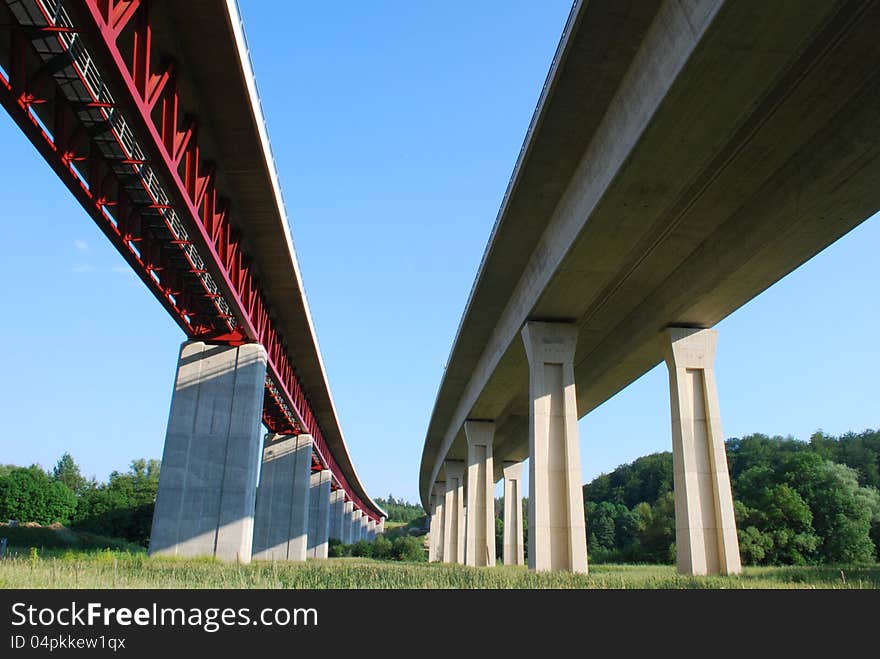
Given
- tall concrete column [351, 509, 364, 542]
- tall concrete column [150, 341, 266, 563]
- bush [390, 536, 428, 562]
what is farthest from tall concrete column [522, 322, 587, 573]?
tall concrete column [351, 509, 364, 542]

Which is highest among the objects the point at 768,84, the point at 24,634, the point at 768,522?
the point at 768,84

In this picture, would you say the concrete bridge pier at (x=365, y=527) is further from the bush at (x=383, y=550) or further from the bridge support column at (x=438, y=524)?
the bush at (x=383, y=550)

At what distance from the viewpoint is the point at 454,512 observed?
61344 millimetres

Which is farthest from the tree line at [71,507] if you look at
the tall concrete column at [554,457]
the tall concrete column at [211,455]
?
the tall concrete column at [554,457]

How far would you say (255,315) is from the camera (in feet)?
96.7

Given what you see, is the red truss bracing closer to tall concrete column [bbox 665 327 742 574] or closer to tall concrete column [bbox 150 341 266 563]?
tall concrete column [bbox 150 341 266 563]

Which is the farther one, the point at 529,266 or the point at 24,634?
the point at 529,266

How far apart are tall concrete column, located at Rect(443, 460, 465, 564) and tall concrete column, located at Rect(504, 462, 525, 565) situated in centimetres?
431

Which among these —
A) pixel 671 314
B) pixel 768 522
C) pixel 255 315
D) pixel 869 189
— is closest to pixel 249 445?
pixel 255 315

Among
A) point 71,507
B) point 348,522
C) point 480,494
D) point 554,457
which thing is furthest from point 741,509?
point 71,507

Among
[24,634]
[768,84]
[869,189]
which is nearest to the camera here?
[24,634]

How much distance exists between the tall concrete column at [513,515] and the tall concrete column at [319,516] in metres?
17.7

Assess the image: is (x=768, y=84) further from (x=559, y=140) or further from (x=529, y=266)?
(x=529, y=266)

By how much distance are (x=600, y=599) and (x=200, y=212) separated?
16708mm
